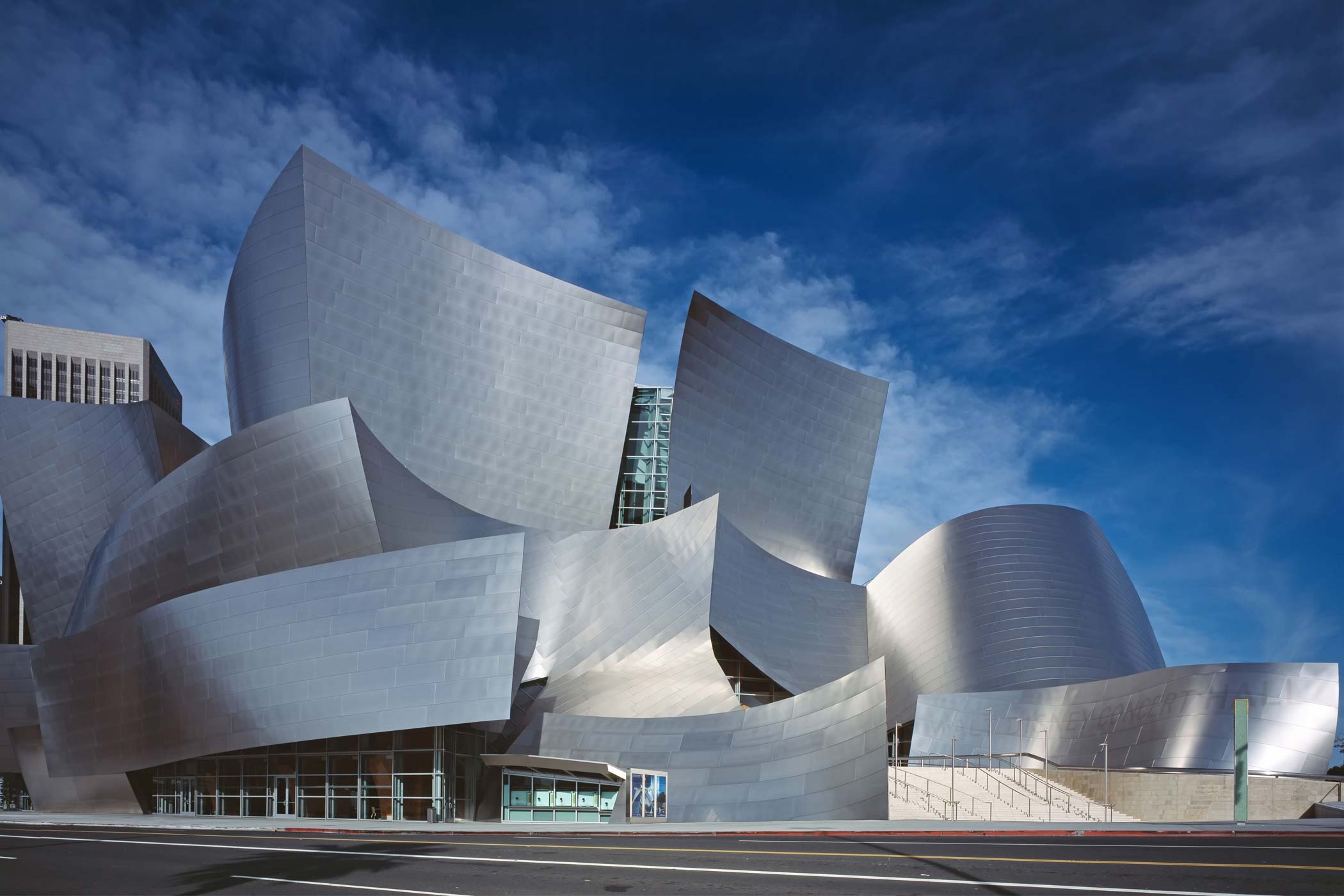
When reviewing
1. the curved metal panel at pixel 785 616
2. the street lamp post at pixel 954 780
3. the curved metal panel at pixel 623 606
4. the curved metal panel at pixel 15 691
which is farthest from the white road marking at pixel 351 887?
the curved metal panel at pixel 15 691

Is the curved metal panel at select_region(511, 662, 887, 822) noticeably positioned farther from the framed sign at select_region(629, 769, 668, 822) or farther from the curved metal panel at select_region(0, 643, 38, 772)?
the curved metal panel at select_region(0, 643, 38, 772)

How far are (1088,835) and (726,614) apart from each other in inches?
701

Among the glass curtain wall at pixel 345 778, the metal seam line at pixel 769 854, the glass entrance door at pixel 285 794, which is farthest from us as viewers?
the glass entrance door at pixel 285 794

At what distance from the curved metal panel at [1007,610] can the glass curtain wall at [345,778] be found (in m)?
16.7

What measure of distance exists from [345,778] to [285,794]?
5.20 ft

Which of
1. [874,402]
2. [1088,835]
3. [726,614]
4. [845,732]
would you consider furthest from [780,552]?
[1088,835]

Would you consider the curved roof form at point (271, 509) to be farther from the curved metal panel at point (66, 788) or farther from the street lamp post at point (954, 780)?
the street lamp post at point (954, 780)

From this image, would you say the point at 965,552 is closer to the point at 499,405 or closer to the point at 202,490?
the point at 499,405

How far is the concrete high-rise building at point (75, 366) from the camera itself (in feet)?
276

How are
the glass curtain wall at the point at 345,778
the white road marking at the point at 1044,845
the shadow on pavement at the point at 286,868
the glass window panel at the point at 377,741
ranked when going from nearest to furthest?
the shadow on pavement at the point at 286,868, the white road marking at the point at 1044,845, the glass curtain wall at the point at 345,778, the glass window panel at the point at 377,741

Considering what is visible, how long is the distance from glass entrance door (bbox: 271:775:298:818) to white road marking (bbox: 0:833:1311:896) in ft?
31.0

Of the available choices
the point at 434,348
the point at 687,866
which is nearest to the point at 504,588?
the point at 687,866

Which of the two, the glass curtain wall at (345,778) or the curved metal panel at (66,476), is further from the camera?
the curved metal panel at (66,476)

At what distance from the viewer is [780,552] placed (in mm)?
41688
